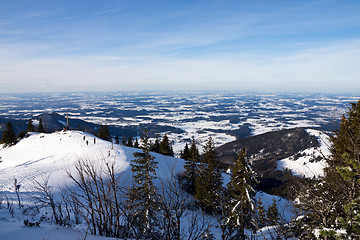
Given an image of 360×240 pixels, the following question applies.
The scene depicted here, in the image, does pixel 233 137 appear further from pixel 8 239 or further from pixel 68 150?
pixel 8 239

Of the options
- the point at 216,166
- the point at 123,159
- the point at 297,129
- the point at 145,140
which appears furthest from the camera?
the point at 297,129

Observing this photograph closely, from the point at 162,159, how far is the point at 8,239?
2718cm

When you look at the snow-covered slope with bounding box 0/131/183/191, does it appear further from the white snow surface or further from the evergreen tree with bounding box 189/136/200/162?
the evergreen tree with bounding box 189/136/200/162

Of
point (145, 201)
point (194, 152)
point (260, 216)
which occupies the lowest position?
point (194, 152)

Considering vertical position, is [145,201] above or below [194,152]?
above

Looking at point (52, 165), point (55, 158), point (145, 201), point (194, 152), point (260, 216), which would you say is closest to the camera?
point (145, 201)

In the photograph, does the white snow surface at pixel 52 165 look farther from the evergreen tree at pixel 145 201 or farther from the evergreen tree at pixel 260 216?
the evergreen tree at pixel 145 201

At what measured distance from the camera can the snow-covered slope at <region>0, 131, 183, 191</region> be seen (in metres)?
19.6

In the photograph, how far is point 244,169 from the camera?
15562 mm

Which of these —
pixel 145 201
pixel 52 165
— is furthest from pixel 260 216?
pixel 52 165

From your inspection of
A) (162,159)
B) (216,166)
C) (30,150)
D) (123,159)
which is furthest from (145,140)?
(30,150)

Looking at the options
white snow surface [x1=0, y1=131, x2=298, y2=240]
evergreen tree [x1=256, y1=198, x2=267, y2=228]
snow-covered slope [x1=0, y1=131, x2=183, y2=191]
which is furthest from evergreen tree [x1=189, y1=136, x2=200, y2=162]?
evergreen tree [x1=256, y1=198, x2=267, y2=228]

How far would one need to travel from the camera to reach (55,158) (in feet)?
88.7

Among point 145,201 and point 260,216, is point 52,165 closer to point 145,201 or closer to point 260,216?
point 145,201
